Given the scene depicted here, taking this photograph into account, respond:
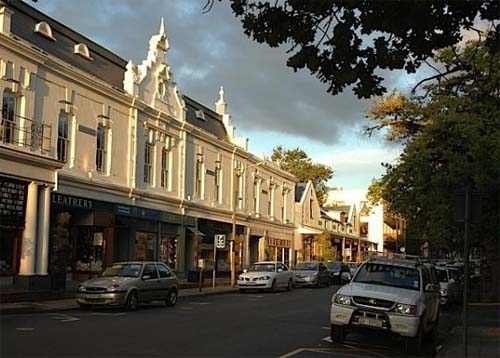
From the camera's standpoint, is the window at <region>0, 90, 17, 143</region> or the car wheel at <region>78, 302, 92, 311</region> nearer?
the car wheel at <region>78, 302, 92, 311</region>

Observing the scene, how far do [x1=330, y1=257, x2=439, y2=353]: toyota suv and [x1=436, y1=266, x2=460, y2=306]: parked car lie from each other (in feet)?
34.9

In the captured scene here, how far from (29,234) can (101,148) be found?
7.12m

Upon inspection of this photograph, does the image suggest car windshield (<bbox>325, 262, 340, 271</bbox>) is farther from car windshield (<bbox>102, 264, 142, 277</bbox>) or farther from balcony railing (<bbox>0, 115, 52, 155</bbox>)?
car windshield (<bbox>102, 264, 142, 277</bbox>)

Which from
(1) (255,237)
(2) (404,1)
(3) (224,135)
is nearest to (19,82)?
(2) (404,1)

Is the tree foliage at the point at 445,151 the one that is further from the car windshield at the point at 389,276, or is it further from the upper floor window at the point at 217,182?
the upper floor window at the point at 217,182

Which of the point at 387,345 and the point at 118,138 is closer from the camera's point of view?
the point at 387,345

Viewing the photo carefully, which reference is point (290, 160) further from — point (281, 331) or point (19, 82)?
point (281, 331)

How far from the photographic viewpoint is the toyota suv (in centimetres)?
1298

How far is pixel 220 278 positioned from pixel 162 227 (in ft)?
24.9

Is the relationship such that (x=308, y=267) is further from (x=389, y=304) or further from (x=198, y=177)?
(x=389, y=304)

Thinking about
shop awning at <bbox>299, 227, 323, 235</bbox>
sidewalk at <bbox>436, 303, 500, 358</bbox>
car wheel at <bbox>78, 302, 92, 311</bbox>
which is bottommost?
sidewalk at <bbox>436, 303, 500, 358</bbox>

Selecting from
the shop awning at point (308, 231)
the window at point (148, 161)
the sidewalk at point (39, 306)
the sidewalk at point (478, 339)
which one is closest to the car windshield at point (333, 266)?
the shop awning at point (308, 231)

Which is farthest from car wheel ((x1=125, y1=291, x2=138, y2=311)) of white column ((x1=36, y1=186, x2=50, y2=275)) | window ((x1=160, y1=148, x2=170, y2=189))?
window ((x1=160, y1=148, x2=170, y2=189))

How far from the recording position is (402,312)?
12984mm
